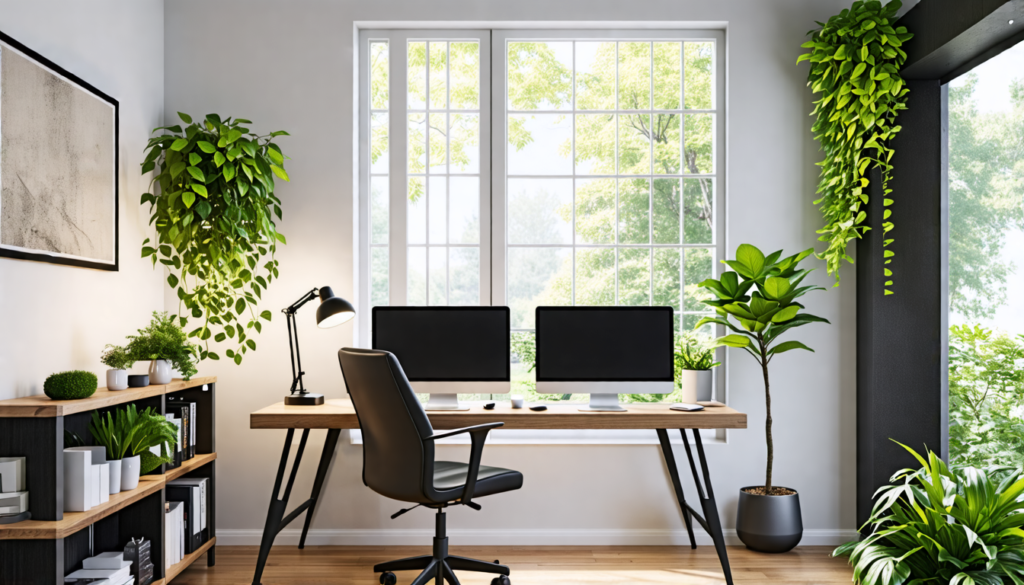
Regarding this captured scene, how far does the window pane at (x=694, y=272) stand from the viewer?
367 cm

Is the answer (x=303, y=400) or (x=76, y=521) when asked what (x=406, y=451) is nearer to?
(x=303, y=400)

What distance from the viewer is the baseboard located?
11.5ft

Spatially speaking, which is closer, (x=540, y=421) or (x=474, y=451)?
(x=474, y=451)

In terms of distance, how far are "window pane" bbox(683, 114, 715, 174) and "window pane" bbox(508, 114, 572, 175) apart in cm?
63

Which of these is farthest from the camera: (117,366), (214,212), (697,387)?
(697,387)

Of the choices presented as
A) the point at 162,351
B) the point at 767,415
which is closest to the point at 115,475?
the point at 162,351

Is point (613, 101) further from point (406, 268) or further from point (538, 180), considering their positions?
point (406, 268)

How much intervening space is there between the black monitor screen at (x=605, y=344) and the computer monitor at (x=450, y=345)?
19 centimetres

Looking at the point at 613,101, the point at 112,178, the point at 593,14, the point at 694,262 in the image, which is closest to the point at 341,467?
the point at 112,178

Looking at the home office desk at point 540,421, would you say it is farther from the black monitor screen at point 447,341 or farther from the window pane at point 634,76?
the window pane at point 634,76

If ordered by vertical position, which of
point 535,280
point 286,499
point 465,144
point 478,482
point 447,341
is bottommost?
point 286,499

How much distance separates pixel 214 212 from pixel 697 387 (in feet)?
7.83

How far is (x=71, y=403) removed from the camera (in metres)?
2.19

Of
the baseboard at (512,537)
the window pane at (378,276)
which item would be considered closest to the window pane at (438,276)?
the window pane at (378,276)
